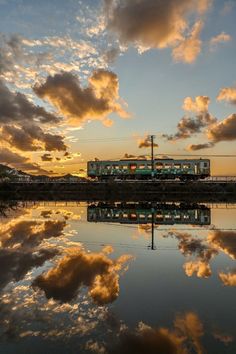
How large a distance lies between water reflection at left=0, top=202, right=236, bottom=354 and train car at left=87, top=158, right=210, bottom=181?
6217 centimetres

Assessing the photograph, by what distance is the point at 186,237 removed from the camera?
61.8 ft

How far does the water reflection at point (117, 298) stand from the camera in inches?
236

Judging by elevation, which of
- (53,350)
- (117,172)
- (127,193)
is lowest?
(53,350)

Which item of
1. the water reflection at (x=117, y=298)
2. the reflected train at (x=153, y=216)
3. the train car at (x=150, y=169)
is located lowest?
Answer: the water reflection at (x=117, y=298)

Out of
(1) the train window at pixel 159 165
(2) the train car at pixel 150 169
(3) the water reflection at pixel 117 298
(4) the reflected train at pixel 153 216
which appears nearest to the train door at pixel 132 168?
(2) the train car at pixel 150 169

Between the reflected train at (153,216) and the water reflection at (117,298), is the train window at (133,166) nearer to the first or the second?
the reflected train at (153,216)

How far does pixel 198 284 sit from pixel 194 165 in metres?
70.1

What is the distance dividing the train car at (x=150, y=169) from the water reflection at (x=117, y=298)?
204ft

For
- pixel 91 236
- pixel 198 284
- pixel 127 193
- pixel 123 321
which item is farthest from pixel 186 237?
pixel 127 193

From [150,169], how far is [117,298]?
69989 millimetres

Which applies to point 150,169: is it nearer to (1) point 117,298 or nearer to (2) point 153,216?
(2) point 153,216

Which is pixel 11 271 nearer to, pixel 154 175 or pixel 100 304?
pixel 100 304

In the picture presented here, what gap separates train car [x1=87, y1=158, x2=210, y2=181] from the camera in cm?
7719

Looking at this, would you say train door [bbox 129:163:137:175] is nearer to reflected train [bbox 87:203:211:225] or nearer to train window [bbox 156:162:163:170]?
train window [bbox 156:162:163:170]
